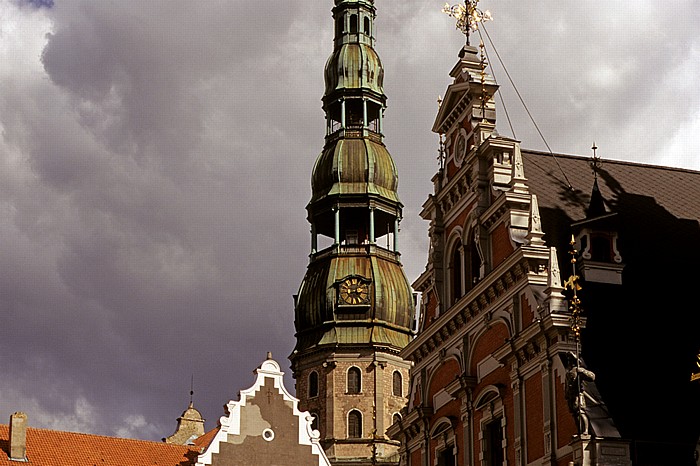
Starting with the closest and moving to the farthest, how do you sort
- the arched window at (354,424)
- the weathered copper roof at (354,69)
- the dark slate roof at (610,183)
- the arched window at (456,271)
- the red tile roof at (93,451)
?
the dark slate roof at (610,183)
the arched window at (456,271)
the red tile roof at (93,451)
the arched window at (354,424)
the weathered copper roof at (354,69)

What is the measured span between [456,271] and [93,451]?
15.0 meters

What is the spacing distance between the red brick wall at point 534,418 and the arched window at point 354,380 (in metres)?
38.7

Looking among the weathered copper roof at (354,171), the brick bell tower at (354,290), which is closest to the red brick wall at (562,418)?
the brick bell tower at (354,290)

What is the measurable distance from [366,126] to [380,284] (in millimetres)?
8994

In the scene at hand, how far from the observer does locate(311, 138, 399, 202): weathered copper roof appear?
227ft

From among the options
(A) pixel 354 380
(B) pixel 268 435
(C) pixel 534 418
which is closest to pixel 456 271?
(C) pixel 534 418

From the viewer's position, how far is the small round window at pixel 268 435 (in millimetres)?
42906

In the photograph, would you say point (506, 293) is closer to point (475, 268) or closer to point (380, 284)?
point (475, 268)

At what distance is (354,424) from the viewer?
6731cm

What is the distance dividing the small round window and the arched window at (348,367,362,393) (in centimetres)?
2466

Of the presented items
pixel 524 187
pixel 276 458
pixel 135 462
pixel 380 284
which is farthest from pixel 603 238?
pixel 380 284

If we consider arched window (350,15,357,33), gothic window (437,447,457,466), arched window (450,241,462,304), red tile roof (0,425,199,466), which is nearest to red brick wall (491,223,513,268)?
arched window (450,241,462,304)

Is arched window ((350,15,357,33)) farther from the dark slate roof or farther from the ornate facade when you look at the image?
the dark slate roof

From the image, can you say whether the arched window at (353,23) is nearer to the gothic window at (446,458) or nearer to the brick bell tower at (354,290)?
the brick bell tower at (354,290)
